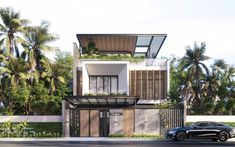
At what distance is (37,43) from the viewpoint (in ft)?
164

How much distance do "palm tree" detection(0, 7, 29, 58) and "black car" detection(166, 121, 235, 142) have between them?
73.6 ft

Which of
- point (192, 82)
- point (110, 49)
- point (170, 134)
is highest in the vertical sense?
point (110, 49)

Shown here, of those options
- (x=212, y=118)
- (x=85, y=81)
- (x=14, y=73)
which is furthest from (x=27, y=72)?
(x=212, y=118)

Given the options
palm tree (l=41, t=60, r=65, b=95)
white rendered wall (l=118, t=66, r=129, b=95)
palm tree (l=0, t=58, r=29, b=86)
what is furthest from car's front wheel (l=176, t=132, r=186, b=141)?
palm tree (l=41, t=60, r=65, b=95)

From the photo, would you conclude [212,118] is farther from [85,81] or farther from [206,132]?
[85,81]

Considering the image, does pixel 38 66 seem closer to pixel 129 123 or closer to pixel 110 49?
pixel 110 49

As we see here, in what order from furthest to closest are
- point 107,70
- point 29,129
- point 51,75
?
point 51,75 < point 107,70 < point 29,129

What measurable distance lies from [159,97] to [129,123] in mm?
7308

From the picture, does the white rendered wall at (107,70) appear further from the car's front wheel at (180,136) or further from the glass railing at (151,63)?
the car's front wheel at (180,136)

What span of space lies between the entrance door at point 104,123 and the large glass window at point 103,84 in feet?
23.2

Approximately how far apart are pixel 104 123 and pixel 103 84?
25.7 feet

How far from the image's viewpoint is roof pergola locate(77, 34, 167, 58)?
153 feet

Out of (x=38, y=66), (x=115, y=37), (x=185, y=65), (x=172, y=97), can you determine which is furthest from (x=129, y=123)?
A: (x=185, y=65)

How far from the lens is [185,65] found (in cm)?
5794
